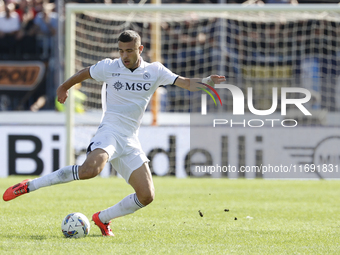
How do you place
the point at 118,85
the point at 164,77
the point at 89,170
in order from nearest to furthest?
the point at 89,170 < the point at 118,85 < the point at 164,77

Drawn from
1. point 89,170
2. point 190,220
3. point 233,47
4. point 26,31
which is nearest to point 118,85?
point 89,170

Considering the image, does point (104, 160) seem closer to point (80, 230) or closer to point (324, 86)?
point (80, 230)

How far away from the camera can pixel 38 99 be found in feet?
48.2

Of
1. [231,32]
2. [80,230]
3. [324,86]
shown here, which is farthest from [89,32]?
[80,230]

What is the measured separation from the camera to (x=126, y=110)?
5672 millimetres

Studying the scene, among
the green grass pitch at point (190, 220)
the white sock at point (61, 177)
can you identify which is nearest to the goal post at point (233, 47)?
the green grass pitch at point (190, 220)

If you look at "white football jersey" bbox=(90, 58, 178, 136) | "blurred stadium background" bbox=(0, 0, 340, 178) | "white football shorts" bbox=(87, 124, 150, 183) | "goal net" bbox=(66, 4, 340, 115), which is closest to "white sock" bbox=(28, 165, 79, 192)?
"white football shorts" bbox=(87, 124, 150, 183)

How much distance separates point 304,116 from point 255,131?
1.56 meters

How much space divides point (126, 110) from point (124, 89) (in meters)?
0.21

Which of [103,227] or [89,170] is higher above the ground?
[89,170]

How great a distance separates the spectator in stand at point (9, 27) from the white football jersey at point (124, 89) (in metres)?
9.84

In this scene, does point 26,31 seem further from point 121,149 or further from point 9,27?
point 121,149

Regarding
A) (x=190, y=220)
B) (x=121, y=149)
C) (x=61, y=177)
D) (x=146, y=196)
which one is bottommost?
(x=190, y=220)

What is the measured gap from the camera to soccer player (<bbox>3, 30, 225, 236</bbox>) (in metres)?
5.48
